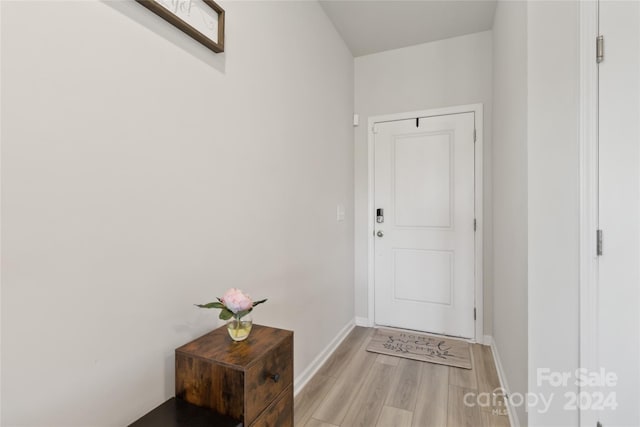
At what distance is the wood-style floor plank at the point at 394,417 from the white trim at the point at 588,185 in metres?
0.80

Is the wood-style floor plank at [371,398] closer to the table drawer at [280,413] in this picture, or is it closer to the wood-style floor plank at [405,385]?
the wood-style floor plank at [405,385]

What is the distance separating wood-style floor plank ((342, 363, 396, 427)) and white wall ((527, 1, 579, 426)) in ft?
2.54

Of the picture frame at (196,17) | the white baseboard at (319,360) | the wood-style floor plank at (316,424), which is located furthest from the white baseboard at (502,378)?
the picture frame at (196,17)

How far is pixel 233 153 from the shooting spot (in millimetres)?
1417

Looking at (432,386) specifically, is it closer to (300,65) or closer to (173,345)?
(173,345)

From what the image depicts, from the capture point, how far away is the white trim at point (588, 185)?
1.24 meters

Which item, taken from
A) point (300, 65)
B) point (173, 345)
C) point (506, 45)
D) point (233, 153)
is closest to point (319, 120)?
point (300, 65)

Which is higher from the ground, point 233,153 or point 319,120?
point 319,120

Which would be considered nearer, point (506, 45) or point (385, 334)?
point (506, 45)

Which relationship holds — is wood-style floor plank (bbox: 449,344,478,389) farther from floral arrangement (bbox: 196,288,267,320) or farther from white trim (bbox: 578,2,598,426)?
floral arrangement (bbox: 196,288,267,320)

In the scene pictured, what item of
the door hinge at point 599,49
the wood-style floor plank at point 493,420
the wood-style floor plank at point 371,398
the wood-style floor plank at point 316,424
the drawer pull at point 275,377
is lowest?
the wood-style floor plank at point 493,420

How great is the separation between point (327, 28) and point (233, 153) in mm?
1668

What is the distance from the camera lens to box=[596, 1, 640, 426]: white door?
1.20m

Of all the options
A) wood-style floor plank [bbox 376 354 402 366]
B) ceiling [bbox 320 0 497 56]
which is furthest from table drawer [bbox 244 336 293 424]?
ceiling [bbox 320 0 497 56]
